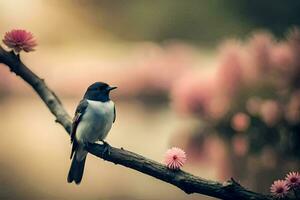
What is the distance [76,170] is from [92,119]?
0.43 feet

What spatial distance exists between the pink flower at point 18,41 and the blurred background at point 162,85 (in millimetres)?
275

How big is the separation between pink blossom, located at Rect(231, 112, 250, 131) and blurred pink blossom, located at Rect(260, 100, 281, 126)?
36mm

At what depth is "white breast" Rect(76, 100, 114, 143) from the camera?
49.8 inches

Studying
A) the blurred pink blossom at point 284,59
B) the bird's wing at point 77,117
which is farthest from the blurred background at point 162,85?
the bird's wing at point 77,117

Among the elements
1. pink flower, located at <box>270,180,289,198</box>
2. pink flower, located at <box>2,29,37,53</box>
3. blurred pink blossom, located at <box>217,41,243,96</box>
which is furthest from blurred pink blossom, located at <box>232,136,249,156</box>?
pink flower, located at <box>2,29,37,53</box>

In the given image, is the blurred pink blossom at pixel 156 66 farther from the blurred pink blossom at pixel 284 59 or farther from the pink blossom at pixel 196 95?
the blurred pink blossom at pixel 284 59

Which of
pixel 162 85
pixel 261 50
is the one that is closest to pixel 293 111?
pixel 261 50

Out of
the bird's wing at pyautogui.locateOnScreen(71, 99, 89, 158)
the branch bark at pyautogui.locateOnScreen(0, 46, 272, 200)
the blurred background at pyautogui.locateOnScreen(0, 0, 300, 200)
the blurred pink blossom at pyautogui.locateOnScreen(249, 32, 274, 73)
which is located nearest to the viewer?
the branch bark at pyautogui.locateOnScreen(0, 46, 272, 200)

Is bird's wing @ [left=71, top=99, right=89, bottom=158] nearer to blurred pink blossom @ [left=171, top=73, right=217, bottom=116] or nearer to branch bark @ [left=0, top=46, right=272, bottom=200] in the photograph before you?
branch bark @ [left=0, top=46, right=272, bottom=200]

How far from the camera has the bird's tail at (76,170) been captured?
1.33 metres

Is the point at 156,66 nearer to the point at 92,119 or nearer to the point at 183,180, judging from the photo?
the point at 92,119

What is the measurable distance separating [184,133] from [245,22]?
0.97ft

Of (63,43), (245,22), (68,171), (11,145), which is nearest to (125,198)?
(68,171)

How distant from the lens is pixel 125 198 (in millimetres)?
1447
